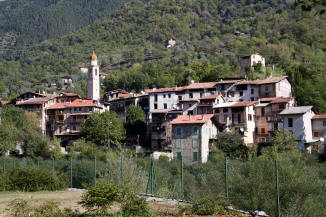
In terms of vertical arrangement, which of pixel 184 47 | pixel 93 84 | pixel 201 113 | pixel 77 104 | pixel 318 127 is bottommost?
pixel 318 127

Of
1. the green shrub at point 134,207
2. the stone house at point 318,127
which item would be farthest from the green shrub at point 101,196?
the stone house at point 318,127

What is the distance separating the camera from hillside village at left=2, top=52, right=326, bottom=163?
1969 inches

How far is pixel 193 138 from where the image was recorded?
49.9 meters

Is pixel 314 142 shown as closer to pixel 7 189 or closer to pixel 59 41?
pixel 7 189

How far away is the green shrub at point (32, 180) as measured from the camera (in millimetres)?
24328

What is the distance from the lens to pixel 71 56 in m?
155

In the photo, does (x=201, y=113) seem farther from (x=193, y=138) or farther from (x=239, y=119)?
(x=193, y=138)

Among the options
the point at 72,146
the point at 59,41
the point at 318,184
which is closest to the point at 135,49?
the point at 59,41

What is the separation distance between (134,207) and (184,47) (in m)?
130

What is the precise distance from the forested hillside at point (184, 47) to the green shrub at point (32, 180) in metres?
46.4

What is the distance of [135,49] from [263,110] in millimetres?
102236

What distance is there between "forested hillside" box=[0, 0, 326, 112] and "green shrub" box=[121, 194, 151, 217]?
53.7 meters

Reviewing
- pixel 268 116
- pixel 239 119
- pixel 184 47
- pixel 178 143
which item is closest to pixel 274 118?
pixel 268 116

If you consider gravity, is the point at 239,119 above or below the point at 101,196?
above
